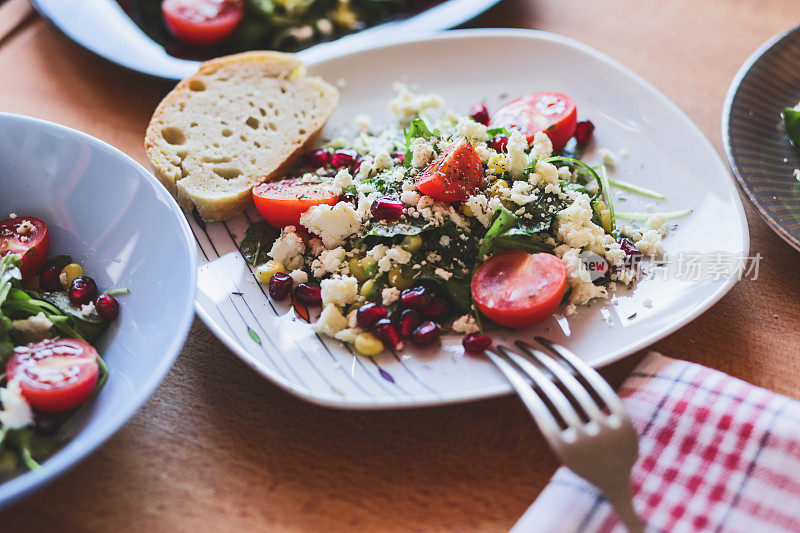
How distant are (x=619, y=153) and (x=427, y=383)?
133cm

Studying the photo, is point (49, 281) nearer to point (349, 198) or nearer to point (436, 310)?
point (349, 198)

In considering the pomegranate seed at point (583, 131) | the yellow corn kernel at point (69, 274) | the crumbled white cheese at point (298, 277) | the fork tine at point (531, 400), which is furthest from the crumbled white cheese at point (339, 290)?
the pomegranate seed at point (583, 131)

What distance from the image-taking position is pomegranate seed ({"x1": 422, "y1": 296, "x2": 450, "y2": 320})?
208 centimetres

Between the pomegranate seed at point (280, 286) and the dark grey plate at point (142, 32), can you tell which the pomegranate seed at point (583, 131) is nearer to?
the dark grey plate at point (142, 32)

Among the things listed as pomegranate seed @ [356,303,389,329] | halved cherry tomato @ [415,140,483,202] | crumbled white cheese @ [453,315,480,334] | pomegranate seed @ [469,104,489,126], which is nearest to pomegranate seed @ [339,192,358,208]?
halved cherry tomato @ [415,140,483,202]

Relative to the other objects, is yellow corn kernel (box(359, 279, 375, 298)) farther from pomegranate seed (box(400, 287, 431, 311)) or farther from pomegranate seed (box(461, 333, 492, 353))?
pomegranate seed (box(461, 333, 492, 353))

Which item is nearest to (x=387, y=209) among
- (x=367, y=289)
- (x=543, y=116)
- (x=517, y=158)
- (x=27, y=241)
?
(x=367, y=289)

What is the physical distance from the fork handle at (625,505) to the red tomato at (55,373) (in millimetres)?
1304

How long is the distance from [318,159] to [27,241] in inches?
40.6

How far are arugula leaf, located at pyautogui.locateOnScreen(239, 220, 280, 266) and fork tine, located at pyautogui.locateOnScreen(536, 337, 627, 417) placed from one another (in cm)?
97

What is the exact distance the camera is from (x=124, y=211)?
2.06 metres

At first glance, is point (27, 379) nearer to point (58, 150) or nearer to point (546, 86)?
point (58, 150)

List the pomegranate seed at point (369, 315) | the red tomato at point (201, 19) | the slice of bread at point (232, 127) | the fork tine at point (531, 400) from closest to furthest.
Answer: the fork tine at point (531, 400)
the pomegranate seed at point (369, 315)
the slice of bread at point (232, 127)
the red tomato at point (201, 19)

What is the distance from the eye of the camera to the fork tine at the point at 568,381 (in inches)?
68.3
